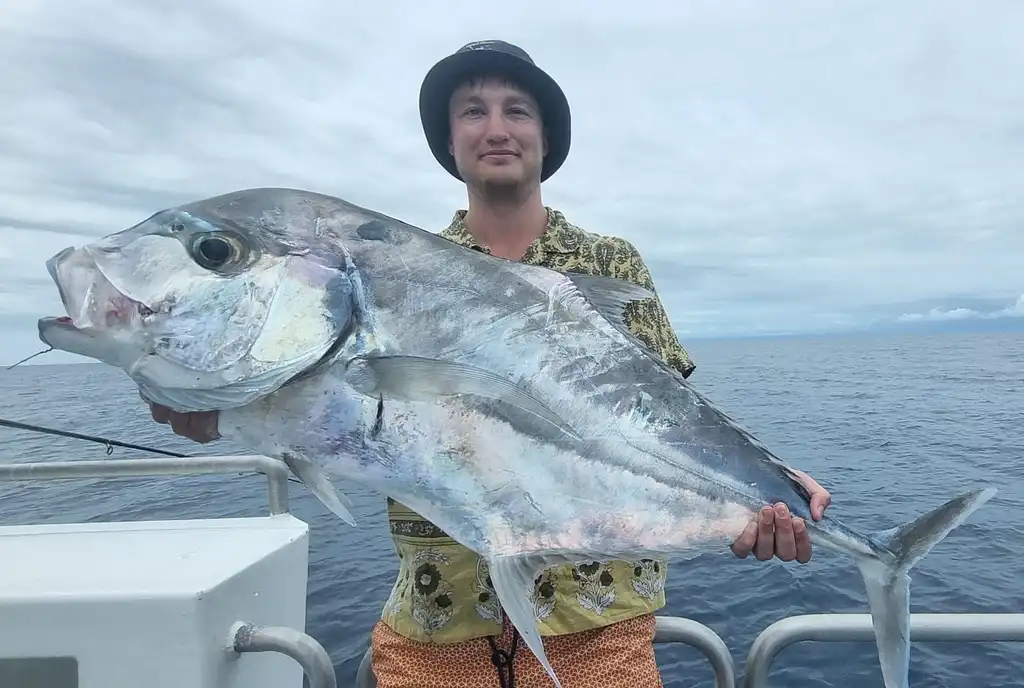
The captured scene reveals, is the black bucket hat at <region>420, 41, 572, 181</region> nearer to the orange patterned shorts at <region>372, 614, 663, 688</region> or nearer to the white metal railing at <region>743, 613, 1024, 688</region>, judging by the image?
the orange patterned shorts at <region>372, 614, 663, 688</region>

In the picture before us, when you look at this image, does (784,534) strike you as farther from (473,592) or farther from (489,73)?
(489,73)

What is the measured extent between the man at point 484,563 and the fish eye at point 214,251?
17.2 inches

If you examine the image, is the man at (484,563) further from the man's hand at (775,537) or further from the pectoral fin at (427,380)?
the pectoral fin at (427,380)

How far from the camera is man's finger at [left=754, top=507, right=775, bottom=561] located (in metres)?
2.08

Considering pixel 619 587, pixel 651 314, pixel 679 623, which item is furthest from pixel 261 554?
pixel 651 314

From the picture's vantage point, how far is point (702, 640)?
2.31m

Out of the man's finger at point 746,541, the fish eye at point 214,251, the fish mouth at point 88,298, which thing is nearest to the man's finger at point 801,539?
the man's finger at point 746,541

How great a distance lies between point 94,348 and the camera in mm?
1611

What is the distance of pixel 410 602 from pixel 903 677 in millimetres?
1601

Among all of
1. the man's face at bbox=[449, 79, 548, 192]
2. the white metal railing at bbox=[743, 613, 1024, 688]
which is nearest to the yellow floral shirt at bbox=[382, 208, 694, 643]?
the white metal railing at bbox=[743, 613, 1024, 688]

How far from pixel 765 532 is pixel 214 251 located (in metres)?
1.81

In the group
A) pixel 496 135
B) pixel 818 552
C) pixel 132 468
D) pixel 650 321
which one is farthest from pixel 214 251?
pixel 818 552

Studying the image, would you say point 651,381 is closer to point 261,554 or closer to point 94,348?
point 94,348

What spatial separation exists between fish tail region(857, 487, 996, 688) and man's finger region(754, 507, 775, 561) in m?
0.34
